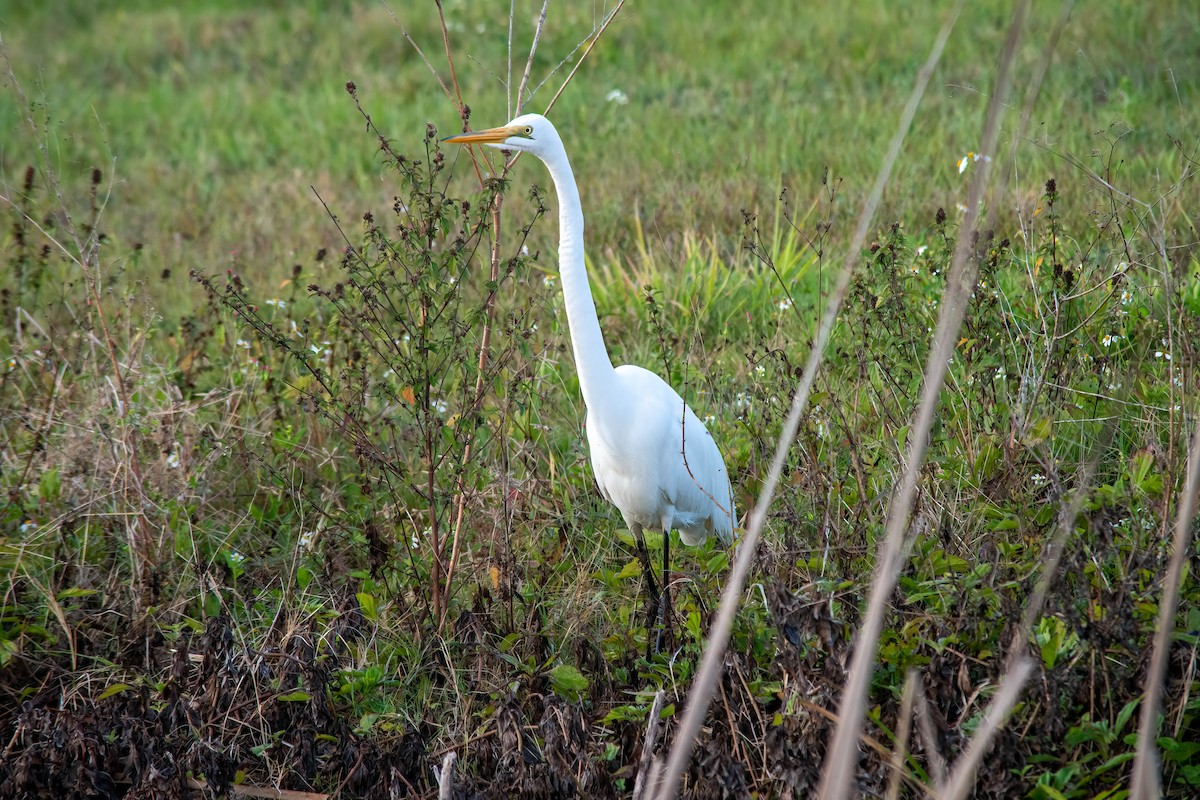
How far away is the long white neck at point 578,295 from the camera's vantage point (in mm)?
2602

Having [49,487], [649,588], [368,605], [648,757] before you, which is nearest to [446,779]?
[648,757]

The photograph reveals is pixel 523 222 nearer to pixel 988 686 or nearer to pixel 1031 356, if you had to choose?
pixel 1031 356

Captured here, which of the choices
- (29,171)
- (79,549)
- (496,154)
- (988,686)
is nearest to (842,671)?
(988,686)

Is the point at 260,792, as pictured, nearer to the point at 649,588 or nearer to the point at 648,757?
the point at 648,757

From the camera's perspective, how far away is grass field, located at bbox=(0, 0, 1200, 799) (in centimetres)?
236

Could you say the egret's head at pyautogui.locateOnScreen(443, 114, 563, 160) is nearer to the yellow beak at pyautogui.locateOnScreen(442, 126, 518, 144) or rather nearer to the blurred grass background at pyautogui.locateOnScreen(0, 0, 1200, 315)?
the yellow beak at pyautogui.locateOnScreen(442, 126, 518, 144)

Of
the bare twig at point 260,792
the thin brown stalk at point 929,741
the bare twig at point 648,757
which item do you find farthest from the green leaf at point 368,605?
the thin brown stalk at point 929,741

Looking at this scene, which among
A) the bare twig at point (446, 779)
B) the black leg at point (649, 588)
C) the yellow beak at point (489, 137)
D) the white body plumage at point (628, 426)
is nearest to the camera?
the bare twig at point (446, 779)

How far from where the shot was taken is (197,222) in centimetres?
633

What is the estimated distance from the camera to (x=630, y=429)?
9.83ft

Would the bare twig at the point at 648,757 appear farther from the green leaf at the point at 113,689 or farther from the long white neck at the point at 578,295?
the green leaf at the point at 113,689

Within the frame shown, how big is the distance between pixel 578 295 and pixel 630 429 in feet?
1.57

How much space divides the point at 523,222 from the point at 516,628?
2962mm

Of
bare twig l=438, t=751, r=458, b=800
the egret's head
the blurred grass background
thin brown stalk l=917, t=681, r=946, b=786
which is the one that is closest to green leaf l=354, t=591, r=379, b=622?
bare twig l=438, t=751, r=458, b=800
